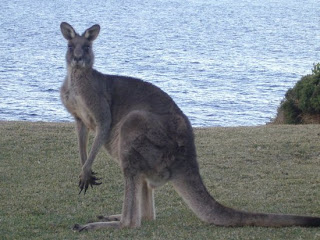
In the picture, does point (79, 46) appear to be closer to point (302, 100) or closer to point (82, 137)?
point (82, 137)

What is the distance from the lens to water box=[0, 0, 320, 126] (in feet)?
74.3

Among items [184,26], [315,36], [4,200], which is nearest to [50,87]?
[4,200]

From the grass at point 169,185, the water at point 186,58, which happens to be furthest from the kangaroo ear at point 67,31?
the water at point 186,58

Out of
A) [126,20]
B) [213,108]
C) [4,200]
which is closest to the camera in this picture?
[4,200]

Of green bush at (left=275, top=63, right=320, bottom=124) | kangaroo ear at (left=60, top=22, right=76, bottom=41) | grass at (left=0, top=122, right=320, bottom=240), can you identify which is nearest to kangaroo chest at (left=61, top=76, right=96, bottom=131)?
kangaroo ear at (left=60, top=22, right=76, bottom=41)

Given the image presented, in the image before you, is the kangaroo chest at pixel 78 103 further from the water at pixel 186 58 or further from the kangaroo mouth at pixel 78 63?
the water at pixel 186 58

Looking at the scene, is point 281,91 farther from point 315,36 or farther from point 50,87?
point 315,36

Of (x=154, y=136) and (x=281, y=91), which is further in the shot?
(x=281, y=91)

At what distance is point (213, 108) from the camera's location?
22406mm

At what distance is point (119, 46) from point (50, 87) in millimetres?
19399

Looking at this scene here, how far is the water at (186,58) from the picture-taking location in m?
22.7

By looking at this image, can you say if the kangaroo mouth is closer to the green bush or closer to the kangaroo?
the kangaroo

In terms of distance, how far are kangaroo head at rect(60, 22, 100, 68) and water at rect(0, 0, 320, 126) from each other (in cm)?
1218

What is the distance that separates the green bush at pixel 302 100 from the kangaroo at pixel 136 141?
803 centimetres
